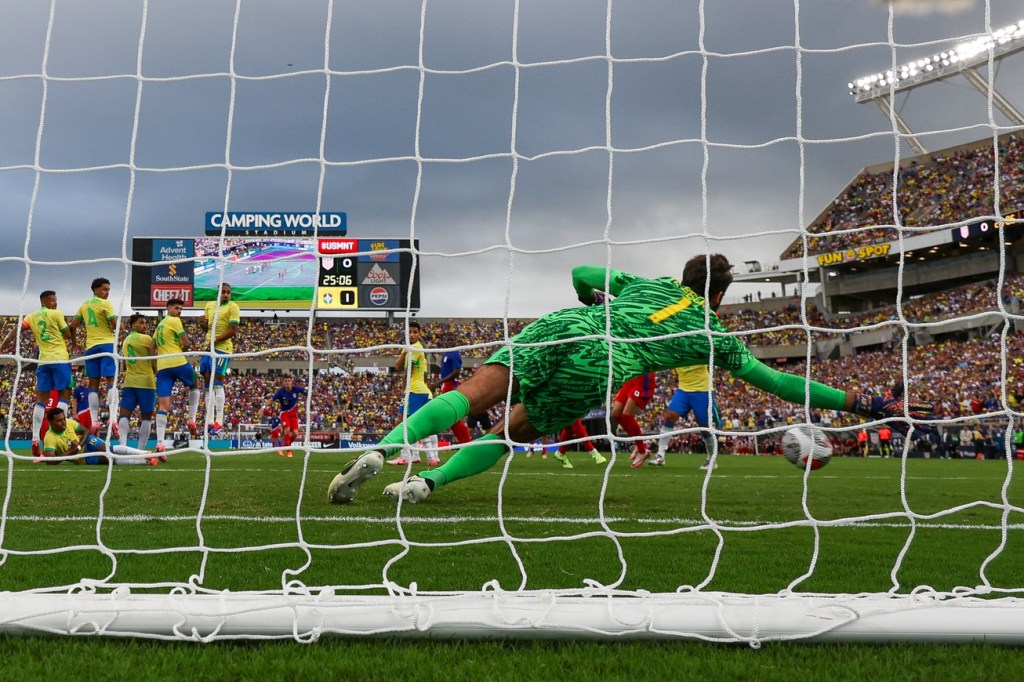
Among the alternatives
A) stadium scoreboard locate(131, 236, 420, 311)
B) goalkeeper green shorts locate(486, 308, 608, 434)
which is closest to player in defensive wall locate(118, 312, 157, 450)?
goalkeeper green shorts locate(486, 308, 608, 434)

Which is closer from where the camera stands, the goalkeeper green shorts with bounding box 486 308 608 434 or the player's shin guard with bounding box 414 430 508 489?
the goalkeeper green shorts with bounding box 486 308 608 434

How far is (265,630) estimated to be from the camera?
210 centimetres

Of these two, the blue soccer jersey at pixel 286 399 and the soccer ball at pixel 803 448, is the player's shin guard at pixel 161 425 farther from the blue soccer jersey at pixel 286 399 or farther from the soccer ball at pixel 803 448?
the soccer ball at pixel 803 448

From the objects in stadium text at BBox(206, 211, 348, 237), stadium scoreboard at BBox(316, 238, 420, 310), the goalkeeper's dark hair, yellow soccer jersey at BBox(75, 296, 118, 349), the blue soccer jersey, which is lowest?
the blue soccer jersey

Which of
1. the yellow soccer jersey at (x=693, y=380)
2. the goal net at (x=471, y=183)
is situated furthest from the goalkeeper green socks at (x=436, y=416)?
the yellow soccer jersey at (x=693, y=380)

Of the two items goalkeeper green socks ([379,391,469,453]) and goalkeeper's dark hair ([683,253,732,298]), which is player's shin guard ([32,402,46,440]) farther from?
goalkeeper's dark hair ([683,253,732,298])

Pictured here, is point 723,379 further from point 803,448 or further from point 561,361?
point 561,361

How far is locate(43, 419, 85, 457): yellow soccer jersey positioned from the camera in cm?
831

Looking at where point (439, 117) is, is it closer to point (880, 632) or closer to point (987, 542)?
point (880, 632)

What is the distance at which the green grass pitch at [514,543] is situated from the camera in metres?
2.48

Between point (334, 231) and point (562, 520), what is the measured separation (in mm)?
26419

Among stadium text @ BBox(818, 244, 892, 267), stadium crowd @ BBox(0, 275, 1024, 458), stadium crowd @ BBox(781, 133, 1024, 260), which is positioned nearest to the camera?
stadium crowd @ BBox(0, 275, 1024, 458)

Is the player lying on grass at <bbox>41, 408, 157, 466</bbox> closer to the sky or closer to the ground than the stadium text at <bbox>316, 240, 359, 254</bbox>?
closer to the ground

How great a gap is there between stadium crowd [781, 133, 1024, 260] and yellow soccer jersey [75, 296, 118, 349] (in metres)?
20.4
